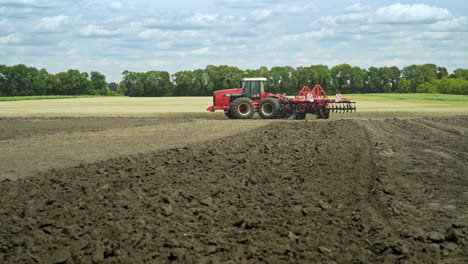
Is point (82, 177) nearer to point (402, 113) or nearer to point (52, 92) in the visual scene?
point (402, 113)

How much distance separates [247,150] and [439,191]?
6.04 meters

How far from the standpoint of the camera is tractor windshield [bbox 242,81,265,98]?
27375 mm

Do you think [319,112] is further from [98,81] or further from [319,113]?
[98,81]

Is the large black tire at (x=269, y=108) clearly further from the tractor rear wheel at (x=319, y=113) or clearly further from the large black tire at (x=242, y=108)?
the tractor rear wheel at (x=319, y=113)

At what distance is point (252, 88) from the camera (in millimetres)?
27453

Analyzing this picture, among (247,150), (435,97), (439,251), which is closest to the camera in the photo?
(439,251)

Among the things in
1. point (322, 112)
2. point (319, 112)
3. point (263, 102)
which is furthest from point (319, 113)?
point (263, 102)

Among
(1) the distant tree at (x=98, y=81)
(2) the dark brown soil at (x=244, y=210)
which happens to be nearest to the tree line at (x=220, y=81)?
(1) the distant tree at (x=98, y=81)

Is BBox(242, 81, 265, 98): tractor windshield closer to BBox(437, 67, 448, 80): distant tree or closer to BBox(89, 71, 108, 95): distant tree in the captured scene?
BBox(89, 71, 108, 95): distant tree

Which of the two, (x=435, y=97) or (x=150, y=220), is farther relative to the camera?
(x=435, y=97)

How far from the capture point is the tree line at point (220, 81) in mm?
66312

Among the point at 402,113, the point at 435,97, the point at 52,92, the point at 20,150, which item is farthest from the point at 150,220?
the point at 52,92

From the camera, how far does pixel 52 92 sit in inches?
3780

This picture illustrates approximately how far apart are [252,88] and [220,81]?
45066 mm
